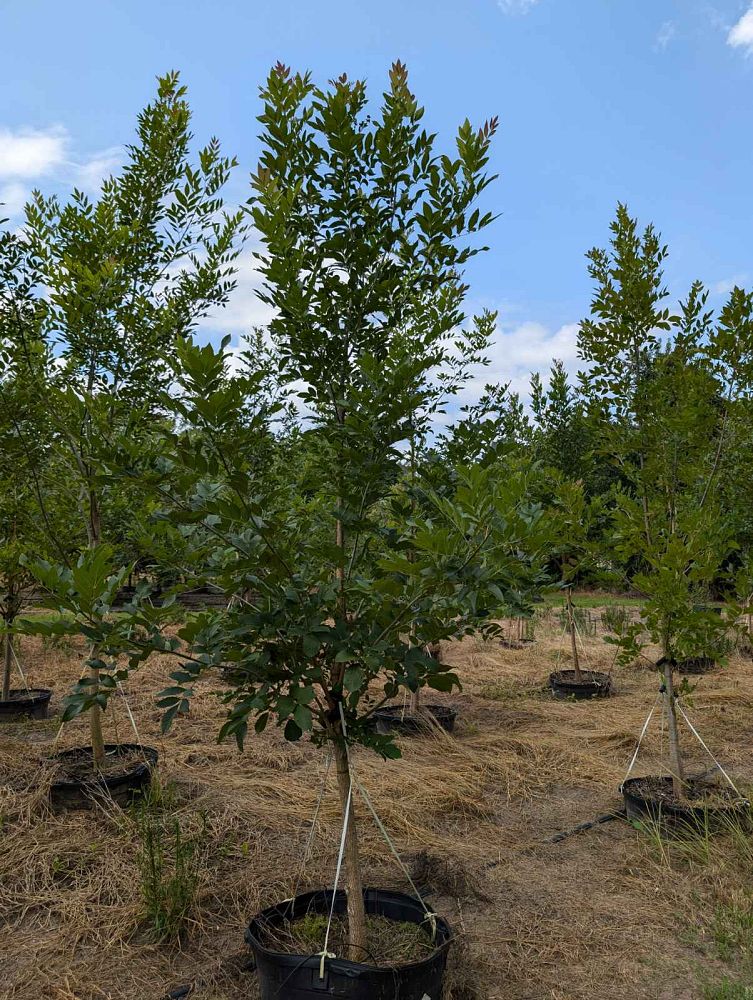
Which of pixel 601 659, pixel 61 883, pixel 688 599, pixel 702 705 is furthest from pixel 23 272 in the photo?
pixel 601 659

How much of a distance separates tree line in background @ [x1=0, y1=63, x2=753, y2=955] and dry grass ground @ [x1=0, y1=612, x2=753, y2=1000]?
75 centimetres

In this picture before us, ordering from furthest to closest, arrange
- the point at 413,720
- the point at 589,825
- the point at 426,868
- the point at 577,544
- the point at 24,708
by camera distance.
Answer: the point at 24,708
the point at 413,720
the point at 577,544
the point at 589,825
the point at 426,868

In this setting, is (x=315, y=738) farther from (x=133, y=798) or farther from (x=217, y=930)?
(x=133, y=798)

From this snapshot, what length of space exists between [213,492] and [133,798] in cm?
317

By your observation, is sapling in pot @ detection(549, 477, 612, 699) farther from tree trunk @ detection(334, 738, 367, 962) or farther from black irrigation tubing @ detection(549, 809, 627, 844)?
black irrigation tubing @ detection(549, 809, 627, 844)

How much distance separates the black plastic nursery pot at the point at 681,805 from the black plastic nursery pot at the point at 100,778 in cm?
305

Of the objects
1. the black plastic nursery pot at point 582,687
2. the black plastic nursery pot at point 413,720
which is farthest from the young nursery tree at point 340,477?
the black plastic nursery pot at point 582,687

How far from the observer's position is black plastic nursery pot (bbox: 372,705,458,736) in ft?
21.3

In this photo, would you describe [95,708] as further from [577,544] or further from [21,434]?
[577,544]

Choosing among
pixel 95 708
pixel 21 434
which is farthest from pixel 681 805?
pixel 21 434

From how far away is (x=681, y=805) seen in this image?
4520mm

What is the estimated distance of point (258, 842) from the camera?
4.20 m

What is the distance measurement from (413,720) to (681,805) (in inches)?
100

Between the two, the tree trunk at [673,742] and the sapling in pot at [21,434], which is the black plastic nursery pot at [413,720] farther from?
the sapling in pot at [21,434]
